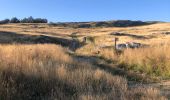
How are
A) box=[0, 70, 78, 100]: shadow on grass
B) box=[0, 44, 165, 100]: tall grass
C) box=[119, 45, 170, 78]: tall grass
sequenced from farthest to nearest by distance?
box=[119, 45, 170, 78]: tall grass, box=[0, 44, 165, 100]: tall grass, box=[0, 70, 78, 100]: shadow on grass

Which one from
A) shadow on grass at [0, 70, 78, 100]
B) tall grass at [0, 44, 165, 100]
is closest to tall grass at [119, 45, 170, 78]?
tall grass at [0, 44, 165, 100]

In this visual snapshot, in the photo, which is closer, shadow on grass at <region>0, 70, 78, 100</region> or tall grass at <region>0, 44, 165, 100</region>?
shadow on grass at <region>0, 70, 78, 100</region>

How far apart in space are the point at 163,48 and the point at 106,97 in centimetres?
886

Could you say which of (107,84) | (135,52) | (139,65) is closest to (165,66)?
(139,65)

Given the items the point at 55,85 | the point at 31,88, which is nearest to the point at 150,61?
the point at 55,85

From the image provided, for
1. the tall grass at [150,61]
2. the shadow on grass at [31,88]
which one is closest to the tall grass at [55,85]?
the shadow on grass at [31,88]

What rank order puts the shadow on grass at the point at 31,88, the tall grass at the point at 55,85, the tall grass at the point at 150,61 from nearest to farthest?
the shadow on grass at the point at 31,88 < the tall grass at the point at 55,85 < the tall grass at the point at 150,61

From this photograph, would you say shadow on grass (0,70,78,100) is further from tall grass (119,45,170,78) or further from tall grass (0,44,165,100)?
tall grass (119,45,170,78)

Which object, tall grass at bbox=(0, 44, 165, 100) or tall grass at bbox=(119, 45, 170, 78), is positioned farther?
tall grass at bbox=(119, 45, 170, 78)

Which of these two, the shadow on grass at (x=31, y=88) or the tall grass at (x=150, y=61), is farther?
the tall grass at (x=150, y=61)

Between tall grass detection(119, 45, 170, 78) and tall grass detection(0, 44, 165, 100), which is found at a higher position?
tall grass detection(0, 44, 165, 100)

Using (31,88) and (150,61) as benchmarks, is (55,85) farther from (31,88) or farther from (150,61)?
(150,61)

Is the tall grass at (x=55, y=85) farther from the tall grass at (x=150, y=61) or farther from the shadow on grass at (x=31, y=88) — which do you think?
the tall grass at (x=150, y=61)

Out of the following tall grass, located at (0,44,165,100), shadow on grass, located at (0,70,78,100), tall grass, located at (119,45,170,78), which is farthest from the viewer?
tall grass, located at (119,45,170,78)
